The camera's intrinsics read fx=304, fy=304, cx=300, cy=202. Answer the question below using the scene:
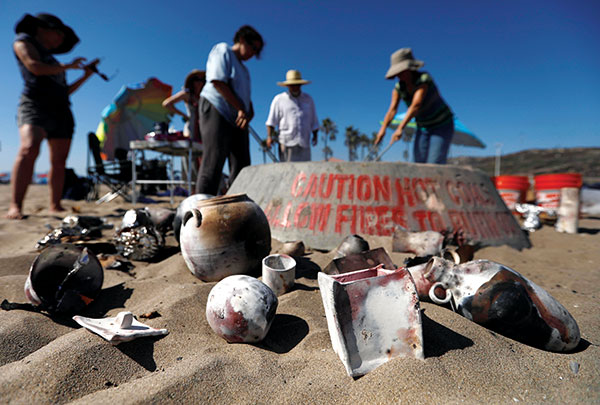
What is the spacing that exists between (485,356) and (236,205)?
1478 mm

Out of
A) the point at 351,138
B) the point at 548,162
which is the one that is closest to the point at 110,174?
the point at 548,162

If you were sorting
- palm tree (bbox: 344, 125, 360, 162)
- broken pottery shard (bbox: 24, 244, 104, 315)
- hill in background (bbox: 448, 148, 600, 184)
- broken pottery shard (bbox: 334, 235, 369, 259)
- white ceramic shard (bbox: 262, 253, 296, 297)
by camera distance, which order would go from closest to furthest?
broken pottery shard (bbox: 24, 244, 104, 315), white ceramic shard (bbox: 262, 253, 296, 297), broken pottery shard (bbox: 334, 235, 369, 259), hill in background (bbox: 448, 148, 600, 184), palm tree (bbox: 344, 125, 360, 162)

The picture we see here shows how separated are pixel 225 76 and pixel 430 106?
254 cm

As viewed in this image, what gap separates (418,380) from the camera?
989 mm

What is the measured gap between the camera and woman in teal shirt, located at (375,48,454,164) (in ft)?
12.4

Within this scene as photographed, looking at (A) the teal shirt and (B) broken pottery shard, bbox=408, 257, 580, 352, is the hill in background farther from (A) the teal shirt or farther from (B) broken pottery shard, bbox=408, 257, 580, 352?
(B) broken pottery shard, bbox=408, 257, 580, 352

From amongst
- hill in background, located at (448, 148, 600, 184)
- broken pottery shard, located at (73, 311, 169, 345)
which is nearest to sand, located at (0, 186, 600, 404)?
broken pottery shard, located at (73, 311, 169, 345)

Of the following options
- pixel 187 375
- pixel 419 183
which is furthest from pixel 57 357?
pixel 419 183

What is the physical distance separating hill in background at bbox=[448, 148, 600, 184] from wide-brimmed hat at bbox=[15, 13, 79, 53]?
16.4 m

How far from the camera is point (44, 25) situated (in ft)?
12.8

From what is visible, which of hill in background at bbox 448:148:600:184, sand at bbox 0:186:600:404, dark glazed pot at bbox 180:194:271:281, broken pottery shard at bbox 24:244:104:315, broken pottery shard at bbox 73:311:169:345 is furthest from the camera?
hill in background at bbox 448:148:600:184

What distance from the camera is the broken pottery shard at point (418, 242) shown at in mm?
2414

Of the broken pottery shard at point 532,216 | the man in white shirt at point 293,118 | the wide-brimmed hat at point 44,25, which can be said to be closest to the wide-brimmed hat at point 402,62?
the man in white shirt at point 293,118

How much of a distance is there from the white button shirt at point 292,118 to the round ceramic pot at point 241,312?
3565mm
